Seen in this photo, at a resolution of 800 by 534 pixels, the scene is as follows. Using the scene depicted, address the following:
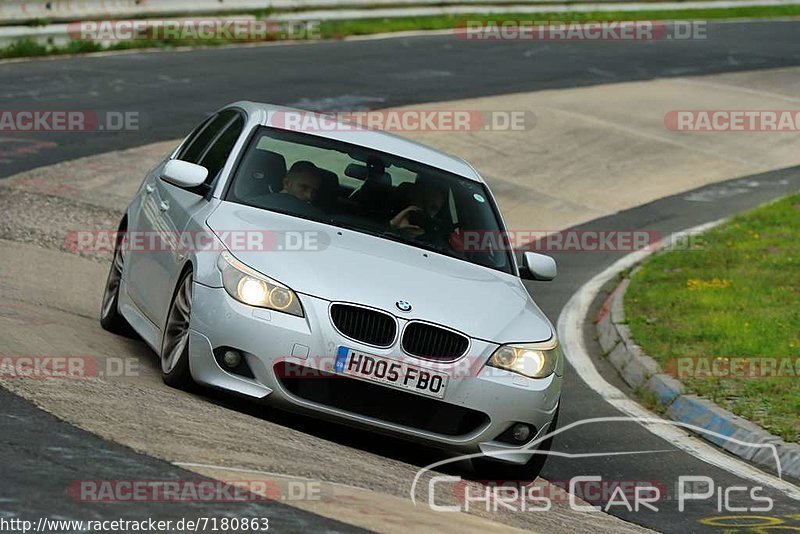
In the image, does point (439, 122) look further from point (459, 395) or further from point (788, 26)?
point (788, 26)

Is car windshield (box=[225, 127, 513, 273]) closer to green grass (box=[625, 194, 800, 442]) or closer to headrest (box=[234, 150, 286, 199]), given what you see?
headrest (box=[234, 150, 286, 199])

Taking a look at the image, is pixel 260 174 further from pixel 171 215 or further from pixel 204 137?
pixel 204 137

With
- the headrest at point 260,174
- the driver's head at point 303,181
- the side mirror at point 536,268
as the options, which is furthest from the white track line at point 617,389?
the headrest at point 260,174

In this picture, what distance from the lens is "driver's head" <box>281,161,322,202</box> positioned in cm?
829

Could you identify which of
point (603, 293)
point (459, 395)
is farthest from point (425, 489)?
point (603, 293)

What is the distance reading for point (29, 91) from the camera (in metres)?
18.9

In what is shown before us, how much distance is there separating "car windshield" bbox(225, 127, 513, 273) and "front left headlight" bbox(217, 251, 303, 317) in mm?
961

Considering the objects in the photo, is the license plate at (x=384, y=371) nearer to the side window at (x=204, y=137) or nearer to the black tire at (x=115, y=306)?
the side window at (x=204, y=137)

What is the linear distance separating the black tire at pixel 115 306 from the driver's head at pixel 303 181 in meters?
1.43

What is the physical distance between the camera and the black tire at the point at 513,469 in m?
7.45

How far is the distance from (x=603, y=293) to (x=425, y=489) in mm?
7469

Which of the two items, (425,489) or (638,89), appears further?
(638,89)

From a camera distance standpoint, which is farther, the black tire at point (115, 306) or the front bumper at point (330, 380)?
the black tire at point (115, 306)

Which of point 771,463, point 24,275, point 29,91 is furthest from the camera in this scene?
point 29,91
